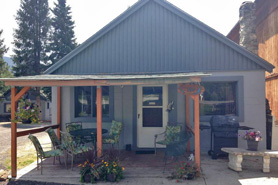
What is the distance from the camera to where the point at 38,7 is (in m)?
A: 22.8

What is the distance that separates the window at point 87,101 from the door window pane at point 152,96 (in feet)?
4.51

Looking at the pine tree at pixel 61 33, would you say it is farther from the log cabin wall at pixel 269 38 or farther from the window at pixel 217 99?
the window at pixel 217 99

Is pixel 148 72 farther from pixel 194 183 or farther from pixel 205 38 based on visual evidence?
pixel 194 183

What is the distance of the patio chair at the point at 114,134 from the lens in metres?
6.92

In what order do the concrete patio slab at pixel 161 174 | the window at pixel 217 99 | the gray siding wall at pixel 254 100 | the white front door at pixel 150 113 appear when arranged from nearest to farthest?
1. the concrete patio slab at pixel 161 174
2. the gray siding wall at pixel 254 100
3. the window at pixel 217 99
4. the white front door at pixel 150 113

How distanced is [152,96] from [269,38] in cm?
579

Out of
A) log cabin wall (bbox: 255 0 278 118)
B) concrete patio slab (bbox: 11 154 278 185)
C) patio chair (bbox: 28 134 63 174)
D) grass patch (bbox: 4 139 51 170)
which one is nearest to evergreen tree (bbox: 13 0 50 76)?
grass patch (bbox: 4 139 51 170)

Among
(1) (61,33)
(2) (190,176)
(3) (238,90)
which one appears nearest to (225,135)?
(3) (238,90)

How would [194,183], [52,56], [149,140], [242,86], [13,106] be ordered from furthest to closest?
[52,56], [149,140], [242,86], [13,106], [194,183]

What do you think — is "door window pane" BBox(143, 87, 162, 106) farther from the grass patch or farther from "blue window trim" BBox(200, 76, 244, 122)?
the grass patch

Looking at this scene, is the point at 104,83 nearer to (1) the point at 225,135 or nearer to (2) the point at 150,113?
(2) the point at 150,113

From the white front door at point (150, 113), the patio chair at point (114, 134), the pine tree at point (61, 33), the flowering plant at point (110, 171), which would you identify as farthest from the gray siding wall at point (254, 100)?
the pine tree at point (61, 33)

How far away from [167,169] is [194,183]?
3.49 ft

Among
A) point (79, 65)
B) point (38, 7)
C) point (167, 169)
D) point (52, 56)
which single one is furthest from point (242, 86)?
point (38, 7)
